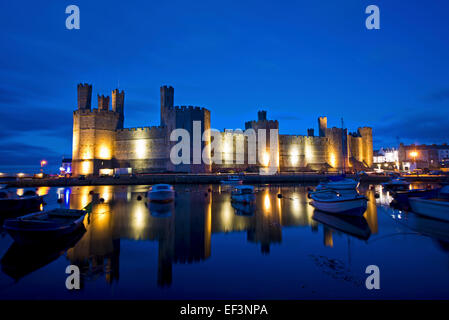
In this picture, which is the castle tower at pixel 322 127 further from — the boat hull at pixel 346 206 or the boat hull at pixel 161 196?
the boat hull at pixel 161 196

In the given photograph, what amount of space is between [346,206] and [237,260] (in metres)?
6.37

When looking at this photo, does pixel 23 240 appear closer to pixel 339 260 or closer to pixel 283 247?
pixel 283 247

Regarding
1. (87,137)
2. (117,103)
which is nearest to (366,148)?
(117,103)

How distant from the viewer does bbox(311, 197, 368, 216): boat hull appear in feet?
32.6

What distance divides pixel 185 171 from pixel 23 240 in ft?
76.8

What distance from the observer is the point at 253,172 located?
35.6m

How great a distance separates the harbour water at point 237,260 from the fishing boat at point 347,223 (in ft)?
0.12

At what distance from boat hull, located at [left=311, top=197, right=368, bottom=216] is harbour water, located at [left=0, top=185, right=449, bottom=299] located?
1.76 ft

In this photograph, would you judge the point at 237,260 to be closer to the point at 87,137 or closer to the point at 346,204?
the point at 346,204

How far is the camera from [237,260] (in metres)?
5.77

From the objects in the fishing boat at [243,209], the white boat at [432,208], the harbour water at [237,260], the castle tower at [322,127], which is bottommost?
the harbour water at [237,260]

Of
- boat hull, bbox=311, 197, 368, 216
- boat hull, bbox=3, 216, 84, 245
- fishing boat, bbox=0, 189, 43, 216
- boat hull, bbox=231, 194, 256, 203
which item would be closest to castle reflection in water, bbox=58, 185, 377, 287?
boat hull, bbox=311, 197, 368, 216

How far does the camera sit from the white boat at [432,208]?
9.45 m

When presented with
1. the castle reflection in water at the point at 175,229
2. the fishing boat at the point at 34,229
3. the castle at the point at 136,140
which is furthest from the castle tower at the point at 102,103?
the fishing boat at the point at 34,229
